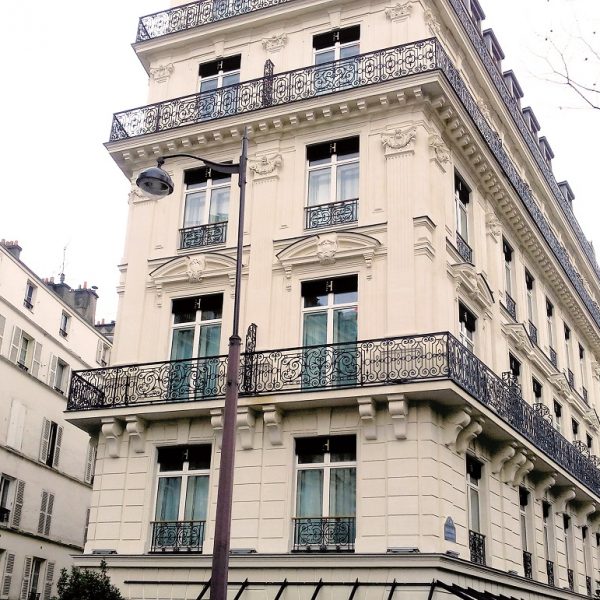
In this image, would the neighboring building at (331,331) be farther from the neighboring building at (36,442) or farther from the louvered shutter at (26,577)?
the louvered shutter at (26,577)

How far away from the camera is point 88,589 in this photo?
15.8 m

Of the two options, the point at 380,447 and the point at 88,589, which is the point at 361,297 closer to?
the point at 380,447

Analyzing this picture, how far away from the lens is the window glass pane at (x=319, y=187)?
774 inches

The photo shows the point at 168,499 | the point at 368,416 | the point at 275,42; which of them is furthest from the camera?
the point at 275,42

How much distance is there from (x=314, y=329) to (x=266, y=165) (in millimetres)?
4380

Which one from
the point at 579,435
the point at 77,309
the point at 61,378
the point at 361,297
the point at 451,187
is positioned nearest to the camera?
the point at 361,297

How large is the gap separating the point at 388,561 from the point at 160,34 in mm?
15529

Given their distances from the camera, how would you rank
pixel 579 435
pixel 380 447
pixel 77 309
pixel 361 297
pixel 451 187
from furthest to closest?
pixel 77 309
pixel 579 435
pixel 451 187
pixel 361 297
pixel 380 447

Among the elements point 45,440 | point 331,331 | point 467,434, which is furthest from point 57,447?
point 467,434

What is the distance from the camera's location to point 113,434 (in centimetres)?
1870

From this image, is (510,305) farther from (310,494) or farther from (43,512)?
(43,512)

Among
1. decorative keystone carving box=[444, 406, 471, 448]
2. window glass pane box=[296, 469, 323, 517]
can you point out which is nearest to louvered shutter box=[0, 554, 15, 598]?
window glass pane box=[296, 469, 323, 517]

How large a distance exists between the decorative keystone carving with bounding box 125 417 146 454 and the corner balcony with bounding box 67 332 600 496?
30 cm

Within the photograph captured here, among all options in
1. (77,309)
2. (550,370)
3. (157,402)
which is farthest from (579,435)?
(77,309)
